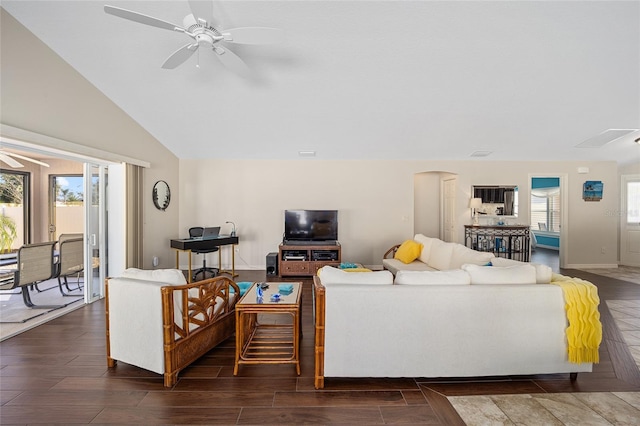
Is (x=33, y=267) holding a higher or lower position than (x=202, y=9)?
lower

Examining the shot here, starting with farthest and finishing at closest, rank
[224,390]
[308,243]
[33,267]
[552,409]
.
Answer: [308,243] < [33,267] < [224,390] < [552,409]

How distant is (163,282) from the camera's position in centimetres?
231

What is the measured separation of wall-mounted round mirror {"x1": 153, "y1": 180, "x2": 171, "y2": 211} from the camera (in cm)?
538

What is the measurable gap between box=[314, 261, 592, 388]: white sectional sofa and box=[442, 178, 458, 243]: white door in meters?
4.43

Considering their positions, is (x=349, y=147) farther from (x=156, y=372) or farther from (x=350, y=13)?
(x=156, y=372)

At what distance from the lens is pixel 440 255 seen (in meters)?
4.21

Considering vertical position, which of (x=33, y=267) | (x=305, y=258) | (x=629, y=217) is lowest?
(x=305, y=258)

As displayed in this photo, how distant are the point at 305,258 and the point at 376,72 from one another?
3507 mm

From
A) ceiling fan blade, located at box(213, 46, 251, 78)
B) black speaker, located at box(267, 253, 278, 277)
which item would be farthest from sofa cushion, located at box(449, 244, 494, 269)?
ceiling fan blade, located at box(213, 46, 251, 78)

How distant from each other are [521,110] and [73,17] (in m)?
5.71

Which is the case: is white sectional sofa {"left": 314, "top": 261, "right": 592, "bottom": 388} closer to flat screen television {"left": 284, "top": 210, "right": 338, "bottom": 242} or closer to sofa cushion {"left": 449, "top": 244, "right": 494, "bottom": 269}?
sofa cushion {"left": 449, "top": 244, "right": 494, "bottom": 269}

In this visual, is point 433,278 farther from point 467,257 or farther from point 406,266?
point 406,266

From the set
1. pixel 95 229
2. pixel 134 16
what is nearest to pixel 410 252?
pixel 134 16

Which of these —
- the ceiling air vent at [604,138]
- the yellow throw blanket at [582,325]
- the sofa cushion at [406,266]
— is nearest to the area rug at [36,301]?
the sofa cushion at [406,266]
